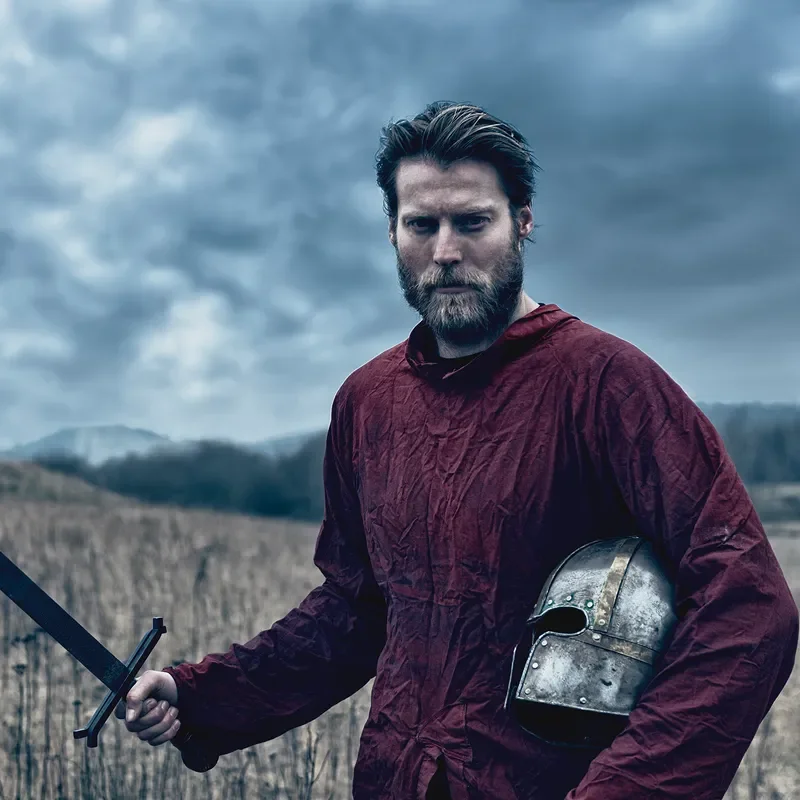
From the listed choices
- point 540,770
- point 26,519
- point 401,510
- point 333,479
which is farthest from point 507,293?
point 26,519

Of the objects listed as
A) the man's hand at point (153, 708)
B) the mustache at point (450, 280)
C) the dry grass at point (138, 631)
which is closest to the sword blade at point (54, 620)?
the man's hand at point (153, 708)

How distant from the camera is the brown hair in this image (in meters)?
2.35

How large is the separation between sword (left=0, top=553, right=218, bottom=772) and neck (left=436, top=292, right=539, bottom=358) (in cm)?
98

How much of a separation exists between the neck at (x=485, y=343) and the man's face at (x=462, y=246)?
0.04 ft

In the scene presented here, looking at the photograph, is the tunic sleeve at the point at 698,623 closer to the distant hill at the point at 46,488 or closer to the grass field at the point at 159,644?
the grass field at the point at 159,644

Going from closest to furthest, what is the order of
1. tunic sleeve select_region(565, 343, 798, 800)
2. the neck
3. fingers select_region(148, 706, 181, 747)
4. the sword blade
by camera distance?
1. tunic sleeve select_region(565, 343, 798, 800)
2. the sword blade
3. the neck
4. fingers select_region(148, 706, 181, 747)

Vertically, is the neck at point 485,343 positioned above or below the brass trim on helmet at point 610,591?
above

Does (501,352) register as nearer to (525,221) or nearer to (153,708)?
(525,221)

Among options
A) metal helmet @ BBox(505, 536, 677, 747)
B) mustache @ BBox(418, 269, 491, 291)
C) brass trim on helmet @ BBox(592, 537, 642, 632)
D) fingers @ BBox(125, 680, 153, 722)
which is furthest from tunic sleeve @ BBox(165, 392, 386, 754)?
brass trim on helmet @ BBox(592, 537, 642, 632)

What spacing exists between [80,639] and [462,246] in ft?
4.35

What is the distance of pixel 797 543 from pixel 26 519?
14.8 m

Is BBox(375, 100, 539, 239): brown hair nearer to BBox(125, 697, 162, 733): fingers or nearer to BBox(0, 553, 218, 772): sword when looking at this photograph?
BBox(0, 553, 218, 772): sword

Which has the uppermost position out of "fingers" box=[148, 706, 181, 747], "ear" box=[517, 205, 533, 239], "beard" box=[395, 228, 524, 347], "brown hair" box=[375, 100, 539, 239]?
"brown hair" box=[375, 100, 539, 239]

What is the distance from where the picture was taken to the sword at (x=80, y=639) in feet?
7.47
